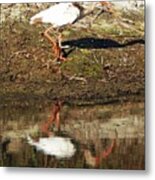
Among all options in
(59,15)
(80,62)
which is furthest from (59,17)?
(80,62)

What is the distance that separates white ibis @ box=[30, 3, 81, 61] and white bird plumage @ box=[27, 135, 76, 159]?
0.30 metres

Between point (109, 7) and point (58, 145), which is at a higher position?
point (109, 7)

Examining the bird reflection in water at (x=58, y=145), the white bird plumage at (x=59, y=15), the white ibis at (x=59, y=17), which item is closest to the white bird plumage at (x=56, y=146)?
the bird reflection in water at (x=58, y=145)

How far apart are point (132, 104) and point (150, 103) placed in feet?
0.22

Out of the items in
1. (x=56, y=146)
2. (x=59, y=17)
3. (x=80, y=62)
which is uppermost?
(x=59, y=17)

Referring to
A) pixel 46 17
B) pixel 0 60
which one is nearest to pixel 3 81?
pixel 0 60

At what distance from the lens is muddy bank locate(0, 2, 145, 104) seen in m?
1.71

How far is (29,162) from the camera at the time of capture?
1.76 m

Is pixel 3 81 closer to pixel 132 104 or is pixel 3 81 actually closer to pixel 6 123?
pixel 6 123

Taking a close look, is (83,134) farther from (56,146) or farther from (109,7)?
(109,7)

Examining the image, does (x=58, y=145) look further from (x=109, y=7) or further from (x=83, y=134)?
(x=109, y=7)

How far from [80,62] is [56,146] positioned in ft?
1.05

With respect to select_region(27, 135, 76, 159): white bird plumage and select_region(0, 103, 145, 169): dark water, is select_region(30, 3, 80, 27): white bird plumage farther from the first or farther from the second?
select_region(27, 135, 76, 159): white bird plumage

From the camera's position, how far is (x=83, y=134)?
1731 millimetres
